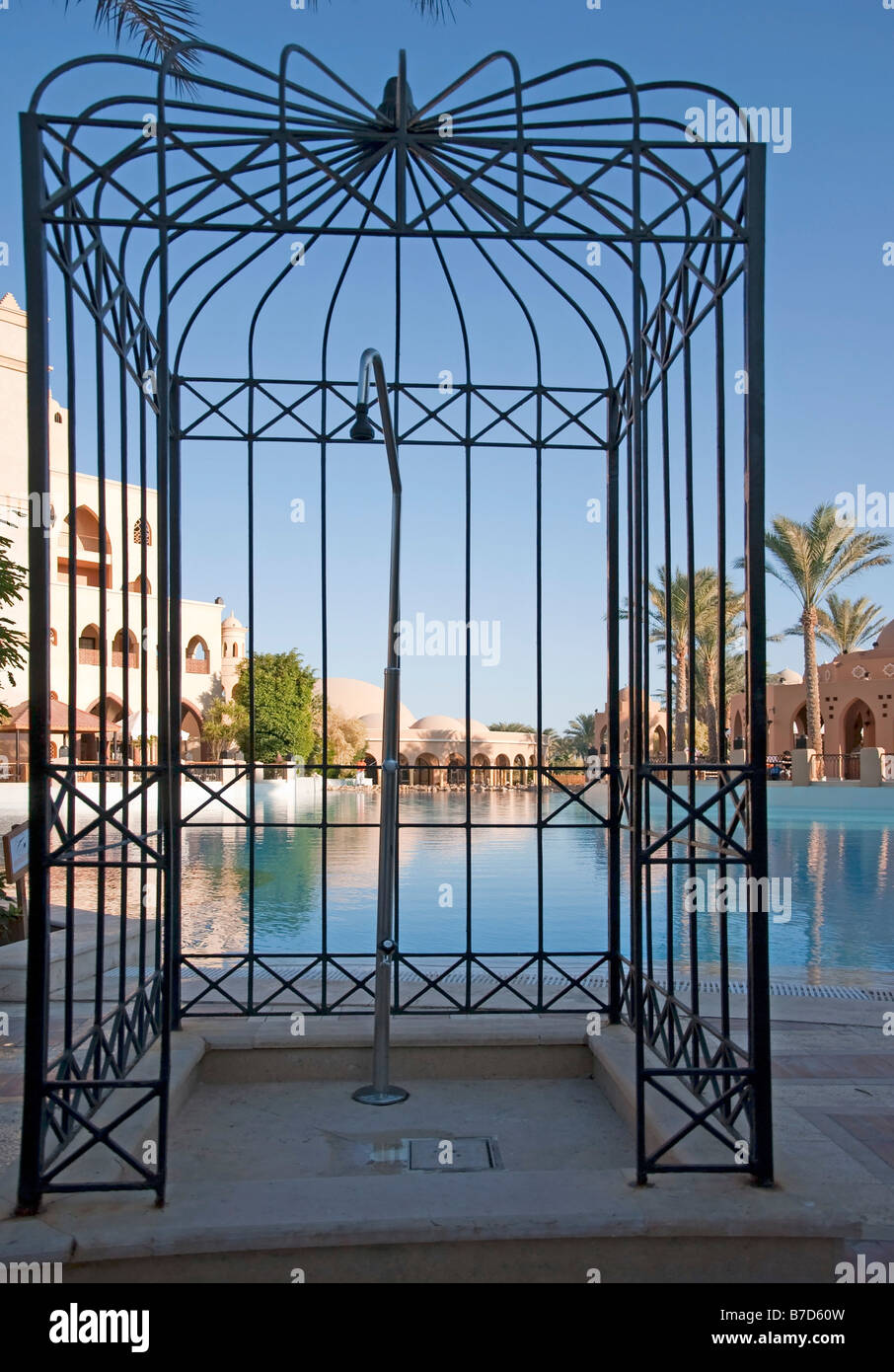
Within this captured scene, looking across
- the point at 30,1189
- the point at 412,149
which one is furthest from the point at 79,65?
the point at 30,1189

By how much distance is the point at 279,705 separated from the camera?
40.5 meters

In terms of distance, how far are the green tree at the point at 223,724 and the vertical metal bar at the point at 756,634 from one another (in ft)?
120

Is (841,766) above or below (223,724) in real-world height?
below

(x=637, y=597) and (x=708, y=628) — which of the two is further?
(x=708, y=628)

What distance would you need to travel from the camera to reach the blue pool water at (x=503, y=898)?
971 centimetres

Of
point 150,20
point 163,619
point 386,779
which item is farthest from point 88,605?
point 163,619

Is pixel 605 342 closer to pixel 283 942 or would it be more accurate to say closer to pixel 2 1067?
pixel 2 1067

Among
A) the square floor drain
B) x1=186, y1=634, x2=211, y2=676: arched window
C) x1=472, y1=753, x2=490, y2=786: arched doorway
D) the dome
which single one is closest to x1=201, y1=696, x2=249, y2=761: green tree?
x1=186, y1=634, x2=211, y2=676: arched window

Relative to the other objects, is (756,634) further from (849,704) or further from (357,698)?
(357,698)

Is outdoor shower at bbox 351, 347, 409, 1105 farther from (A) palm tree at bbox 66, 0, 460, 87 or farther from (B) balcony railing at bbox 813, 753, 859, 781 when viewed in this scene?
(B) balcony railing at bbox 813, 753, 859, 781

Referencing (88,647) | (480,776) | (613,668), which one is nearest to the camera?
(613,668)

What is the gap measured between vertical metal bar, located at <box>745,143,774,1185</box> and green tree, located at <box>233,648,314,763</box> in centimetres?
3544

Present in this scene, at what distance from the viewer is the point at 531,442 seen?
5.71 m

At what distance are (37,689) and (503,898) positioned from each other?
32.9ft
